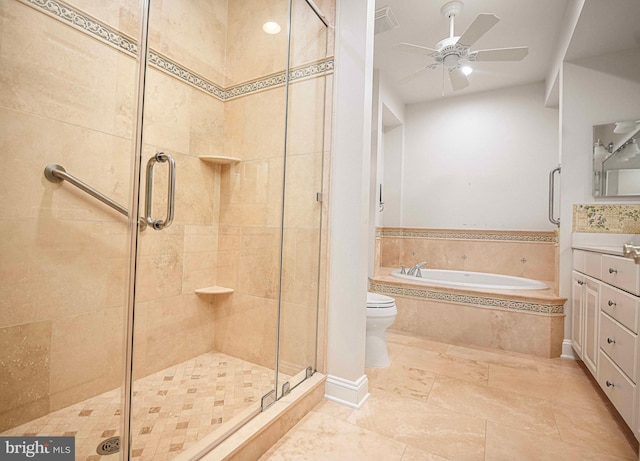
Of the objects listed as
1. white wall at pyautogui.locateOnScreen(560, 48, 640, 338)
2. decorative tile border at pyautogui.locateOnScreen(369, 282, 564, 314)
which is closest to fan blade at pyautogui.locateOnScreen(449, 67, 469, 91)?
white wall at pyautogui.locateOnScreen(560, 48, 640, 338)

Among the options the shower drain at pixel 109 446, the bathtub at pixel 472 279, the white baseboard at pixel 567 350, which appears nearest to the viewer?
the shower drain at pixel 109 446

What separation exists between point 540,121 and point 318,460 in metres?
4.08

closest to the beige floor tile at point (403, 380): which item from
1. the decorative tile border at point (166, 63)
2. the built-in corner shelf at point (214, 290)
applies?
the built-in corner shelf at point (214, 290)

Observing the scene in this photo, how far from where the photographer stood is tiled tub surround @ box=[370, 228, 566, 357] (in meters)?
2.57

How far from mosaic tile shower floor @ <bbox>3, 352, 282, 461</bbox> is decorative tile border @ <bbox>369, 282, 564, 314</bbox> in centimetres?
179

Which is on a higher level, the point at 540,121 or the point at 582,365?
the point at 540,121

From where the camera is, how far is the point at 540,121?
3.65 m

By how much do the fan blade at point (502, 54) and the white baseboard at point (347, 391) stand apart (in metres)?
2.51

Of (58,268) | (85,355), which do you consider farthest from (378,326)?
(58,268)

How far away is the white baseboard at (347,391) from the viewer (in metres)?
1.71

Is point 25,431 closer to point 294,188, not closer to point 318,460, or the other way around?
point 318,460

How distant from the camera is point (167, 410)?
138cm

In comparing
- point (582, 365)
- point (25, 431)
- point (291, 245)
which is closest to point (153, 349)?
point (25, 431)

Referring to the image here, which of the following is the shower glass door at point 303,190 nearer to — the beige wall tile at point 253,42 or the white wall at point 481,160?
the beige wall tile at point 253,42
